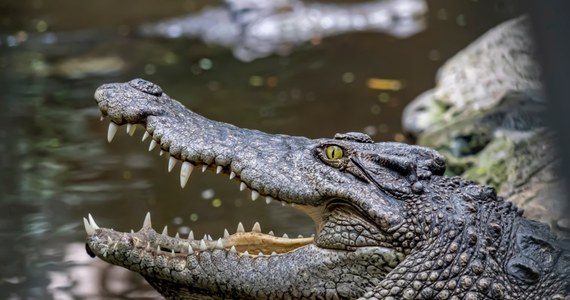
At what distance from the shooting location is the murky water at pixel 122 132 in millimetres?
5711

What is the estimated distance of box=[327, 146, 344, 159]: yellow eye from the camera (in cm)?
370

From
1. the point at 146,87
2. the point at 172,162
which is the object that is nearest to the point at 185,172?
the point at 172,162

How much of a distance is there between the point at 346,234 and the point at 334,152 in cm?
37

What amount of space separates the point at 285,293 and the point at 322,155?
585 mm

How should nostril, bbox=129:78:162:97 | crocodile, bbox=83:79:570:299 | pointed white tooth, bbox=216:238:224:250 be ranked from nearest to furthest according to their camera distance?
crocodile, bbox=83:79:570:299 → pointed white tooth, bbox=216:238:224:250 → nostril, bbox=129:78:162:97

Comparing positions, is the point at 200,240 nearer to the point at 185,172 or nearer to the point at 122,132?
the point at 185,172

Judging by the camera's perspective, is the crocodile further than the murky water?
No

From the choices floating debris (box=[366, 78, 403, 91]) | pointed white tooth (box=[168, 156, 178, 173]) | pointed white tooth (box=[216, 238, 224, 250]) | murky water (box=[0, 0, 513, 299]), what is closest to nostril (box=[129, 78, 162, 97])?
pointed white tooth (box=[168, 156, 178, 173])

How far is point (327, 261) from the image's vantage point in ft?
11.6

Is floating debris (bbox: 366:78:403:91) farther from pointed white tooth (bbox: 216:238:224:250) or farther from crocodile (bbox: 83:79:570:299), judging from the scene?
pointed white tooth (bbox: 216:238:224:250)

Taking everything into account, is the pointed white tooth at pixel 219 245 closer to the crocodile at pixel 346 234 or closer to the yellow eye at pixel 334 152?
the crocodile at pixel 346 234

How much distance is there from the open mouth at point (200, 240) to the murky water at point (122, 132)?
1.25 meters

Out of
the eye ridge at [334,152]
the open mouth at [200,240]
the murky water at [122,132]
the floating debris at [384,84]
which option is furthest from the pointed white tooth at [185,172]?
the floating debris at [384,84]

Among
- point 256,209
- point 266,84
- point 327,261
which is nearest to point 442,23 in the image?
point 266,84
